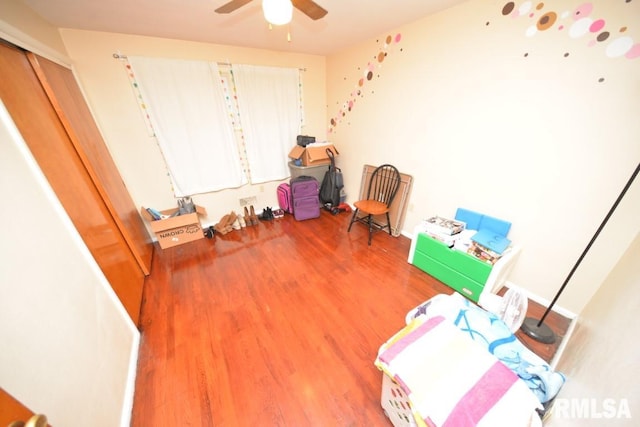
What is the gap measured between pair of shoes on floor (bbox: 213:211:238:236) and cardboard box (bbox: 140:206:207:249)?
0.23 meters

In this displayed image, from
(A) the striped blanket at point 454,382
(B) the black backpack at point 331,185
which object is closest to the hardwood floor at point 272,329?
(A) the striped blanket at point 454,382

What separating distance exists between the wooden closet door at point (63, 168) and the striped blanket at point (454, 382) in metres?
1.54

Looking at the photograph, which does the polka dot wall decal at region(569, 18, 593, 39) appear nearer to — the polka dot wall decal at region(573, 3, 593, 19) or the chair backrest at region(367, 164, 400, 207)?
the polka dot wall decal at region(573, 3, 593, 19)

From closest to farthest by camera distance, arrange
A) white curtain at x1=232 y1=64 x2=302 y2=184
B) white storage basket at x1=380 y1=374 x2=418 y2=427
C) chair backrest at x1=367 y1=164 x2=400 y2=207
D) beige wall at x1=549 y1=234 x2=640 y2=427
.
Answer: beige wall at x1=549 y1=234 x2=640 y2=427 → white storage basket at x1=380 y1=374 x2=418 y2=427 → chair backrest at x1=367 y1=164 x2=400 y2=207 → white curtain at x1=232 y1=64 x2=302 y2=184

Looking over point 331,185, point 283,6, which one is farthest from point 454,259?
point 283,6

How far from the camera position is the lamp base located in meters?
1.40

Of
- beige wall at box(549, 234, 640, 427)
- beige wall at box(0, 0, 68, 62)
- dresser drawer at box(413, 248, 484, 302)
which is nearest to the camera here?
beige wall at box(549, 234, 640, 427)

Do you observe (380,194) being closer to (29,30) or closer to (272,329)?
(272,329)

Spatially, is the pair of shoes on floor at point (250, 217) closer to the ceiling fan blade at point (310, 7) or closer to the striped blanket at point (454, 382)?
the ceiling fan blade at point (310, 7)

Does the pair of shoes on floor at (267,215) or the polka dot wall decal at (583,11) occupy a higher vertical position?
the polka dot wall decal at (583,11)

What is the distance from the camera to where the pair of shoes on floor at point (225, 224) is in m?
2.88

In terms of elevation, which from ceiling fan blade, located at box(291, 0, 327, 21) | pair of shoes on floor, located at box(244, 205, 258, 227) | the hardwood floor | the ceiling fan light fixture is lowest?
the hardwood floor

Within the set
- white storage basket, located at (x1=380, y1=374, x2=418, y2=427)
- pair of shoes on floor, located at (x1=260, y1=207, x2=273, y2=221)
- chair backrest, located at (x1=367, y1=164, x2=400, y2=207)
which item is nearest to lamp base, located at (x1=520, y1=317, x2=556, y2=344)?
white storage basket, located at (x1=380, y1=374, x2=418, y2=427)

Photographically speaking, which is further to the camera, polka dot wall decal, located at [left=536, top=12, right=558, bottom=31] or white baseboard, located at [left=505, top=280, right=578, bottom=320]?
white baseboard, located at [left=505, top=280, right=578, bottom=320]
